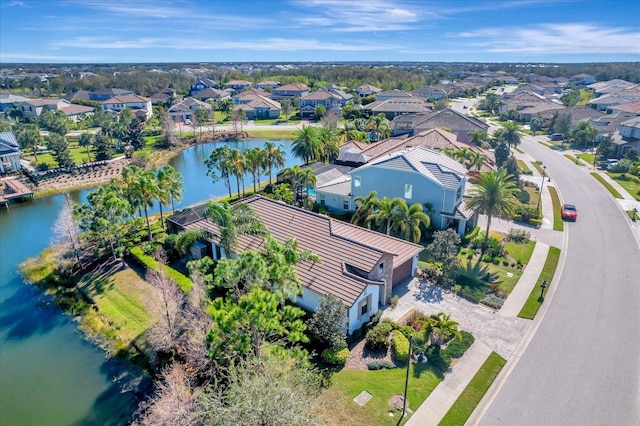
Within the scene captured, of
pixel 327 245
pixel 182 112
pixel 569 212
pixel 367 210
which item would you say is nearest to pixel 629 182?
pixel 569 212

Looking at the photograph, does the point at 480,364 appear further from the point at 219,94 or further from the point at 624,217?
the point at 219,94

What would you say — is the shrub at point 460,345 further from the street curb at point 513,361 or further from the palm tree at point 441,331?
the street curb at point 513,361

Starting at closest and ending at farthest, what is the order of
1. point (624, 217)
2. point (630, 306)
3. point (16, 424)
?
point (16, 424)
point (630, 306)
point (624, 217)

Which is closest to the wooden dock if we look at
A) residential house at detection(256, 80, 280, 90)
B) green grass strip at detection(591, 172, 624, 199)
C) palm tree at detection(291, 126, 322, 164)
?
palm tree at detection(291, 126, 322, 164)

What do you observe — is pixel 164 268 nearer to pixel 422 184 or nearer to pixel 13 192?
pixel 422 184

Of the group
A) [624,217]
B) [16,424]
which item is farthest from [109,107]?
[624,217]

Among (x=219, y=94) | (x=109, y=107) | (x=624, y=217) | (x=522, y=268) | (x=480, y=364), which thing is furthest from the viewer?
(x=219, y=94)

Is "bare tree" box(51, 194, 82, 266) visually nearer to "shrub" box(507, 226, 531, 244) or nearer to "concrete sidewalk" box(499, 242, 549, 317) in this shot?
"concrete sidewalk" box(499, 242, 549, 317)
